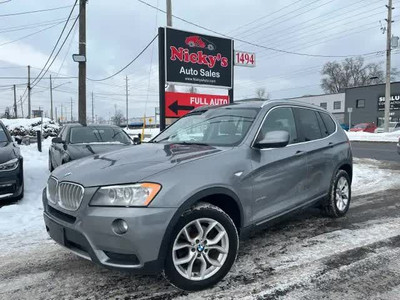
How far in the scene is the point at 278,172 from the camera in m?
3.87

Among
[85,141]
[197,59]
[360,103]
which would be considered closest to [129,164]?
[85,141]

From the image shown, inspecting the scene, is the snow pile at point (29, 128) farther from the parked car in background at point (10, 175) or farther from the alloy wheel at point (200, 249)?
the alloy wheel at point (200, 249)

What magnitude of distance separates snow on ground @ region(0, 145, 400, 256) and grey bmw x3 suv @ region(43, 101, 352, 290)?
1.53m

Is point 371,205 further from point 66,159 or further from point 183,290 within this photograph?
point 66,159

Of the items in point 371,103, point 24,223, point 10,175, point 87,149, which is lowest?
point 24,223

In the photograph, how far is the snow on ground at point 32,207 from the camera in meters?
4.60

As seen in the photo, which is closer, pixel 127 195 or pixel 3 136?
pixel 127 195

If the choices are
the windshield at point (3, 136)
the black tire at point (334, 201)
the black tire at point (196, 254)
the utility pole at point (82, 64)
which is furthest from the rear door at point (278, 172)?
the utility pole at point (82, 64)

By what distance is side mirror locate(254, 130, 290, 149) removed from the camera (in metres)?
3.62

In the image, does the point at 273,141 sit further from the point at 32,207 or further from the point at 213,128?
the point at 32,207

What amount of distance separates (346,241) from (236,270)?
1640mm

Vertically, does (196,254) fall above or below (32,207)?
above

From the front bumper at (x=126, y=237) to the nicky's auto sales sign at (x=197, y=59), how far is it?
6584mm

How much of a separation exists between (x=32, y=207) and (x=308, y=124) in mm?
4747
